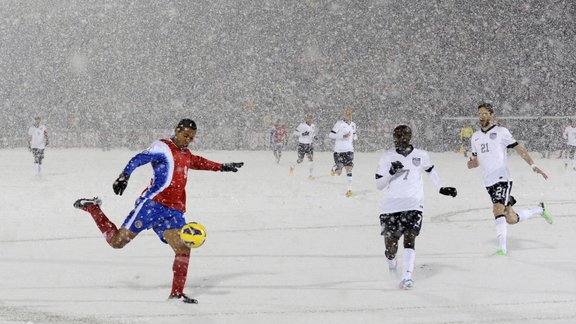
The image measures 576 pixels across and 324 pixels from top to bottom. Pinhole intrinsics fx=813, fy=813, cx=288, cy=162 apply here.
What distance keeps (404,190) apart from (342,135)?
998 centimetres

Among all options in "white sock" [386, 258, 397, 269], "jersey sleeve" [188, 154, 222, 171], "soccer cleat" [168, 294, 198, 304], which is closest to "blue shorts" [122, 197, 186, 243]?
"jersey sleeve" [188, 154, 222, 171]

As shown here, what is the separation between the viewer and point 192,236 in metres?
6.63

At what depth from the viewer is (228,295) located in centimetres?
712

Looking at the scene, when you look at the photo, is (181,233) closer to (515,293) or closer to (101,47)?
(515,293)

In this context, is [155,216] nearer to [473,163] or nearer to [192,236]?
[192,236]

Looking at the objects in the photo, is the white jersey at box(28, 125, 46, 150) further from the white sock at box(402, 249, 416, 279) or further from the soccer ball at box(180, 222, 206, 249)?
the white sock at box(402, 249, 416, 279)

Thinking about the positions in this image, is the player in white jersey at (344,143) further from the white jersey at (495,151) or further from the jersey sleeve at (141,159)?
the jersey sleeve at (141,159)

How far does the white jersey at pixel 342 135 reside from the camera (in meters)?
17.5

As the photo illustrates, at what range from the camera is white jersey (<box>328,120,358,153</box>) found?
17453mm

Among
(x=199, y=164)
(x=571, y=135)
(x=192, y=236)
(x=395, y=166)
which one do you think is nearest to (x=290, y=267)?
(x=395, y=166)

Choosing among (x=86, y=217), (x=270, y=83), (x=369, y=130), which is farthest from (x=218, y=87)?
(x=86, y=217)

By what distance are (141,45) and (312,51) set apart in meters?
12.5

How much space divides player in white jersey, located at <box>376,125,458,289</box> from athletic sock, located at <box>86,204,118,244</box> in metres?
2.47

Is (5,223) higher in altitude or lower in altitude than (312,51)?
lower
